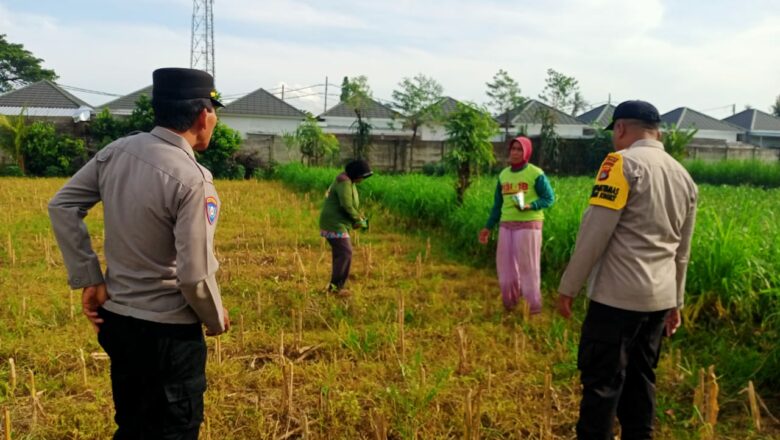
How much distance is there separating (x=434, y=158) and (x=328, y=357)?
18.3 m

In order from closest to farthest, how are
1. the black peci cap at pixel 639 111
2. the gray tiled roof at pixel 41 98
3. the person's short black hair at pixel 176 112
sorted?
the person's short black hair at pixel 176 112 < the black peci cap at pixel 639 111 < the gray tiled roof at pixel 41 98

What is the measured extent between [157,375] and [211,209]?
0.63 meters

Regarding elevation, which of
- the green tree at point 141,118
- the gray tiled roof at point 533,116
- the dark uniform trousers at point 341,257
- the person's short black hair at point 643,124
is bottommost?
the dark uniform trousers at point 341,257

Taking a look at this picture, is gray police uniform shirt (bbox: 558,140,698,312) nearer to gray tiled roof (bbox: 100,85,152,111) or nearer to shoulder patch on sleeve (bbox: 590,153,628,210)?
shoulder patch on sleeve (bbox: 590,153,628,210)

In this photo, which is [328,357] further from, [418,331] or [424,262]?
[424,262]

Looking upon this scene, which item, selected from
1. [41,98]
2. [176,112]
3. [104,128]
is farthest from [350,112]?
[176,112]

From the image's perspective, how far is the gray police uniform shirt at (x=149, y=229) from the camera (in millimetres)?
1934

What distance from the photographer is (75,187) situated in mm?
2084

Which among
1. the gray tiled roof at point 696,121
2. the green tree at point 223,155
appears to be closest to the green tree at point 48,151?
the green tree at point 223,155

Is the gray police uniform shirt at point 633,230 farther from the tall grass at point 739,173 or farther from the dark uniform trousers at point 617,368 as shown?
the tall grass at point 739,173

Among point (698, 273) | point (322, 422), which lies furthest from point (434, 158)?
point (322, 422)

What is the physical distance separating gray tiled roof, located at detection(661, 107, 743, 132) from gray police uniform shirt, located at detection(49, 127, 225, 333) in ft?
136

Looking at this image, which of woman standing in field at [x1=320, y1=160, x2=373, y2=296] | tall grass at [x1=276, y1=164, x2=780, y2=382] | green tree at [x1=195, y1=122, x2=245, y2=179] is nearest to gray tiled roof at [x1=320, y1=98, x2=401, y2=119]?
green tree at [x1=195, y1=122, x2=245, y2=179]

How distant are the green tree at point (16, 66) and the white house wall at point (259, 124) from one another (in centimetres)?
1727
